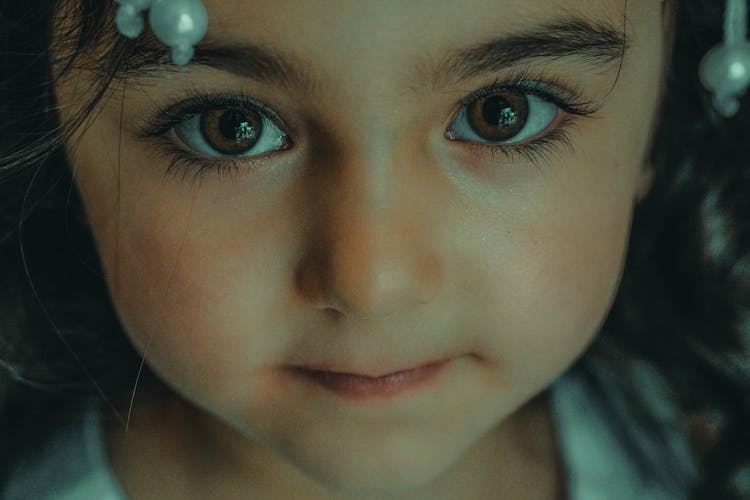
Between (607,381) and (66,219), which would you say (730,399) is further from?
(66,219)

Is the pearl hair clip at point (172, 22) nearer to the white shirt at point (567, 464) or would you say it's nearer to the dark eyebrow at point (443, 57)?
the dark eyebrow at point (443, 57)

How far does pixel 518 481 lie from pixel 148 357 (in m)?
0.35

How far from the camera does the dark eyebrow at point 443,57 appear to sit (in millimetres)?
594

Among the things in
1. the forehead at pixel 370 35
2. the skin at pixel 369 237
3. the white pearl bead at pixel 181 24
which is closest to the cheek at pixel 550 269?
the skin at pixel 369 237

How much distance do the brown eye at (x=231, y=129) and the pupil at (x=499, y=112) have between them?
15cm

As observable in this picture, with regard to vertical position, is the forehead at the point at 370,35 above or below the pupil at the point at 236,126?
above

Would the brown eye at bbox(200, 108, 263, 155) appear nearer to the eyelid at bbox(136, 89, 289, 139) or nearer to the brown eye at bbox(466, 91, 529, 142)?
the eyelid at bbox(136, 89, 289, 139)

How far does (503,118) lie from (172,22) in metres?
0.23

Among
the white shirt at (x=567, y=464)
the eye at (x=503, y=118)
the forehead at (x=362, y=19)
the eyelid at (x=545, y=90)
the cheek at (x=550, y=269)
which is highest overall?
the forehead at (x=362, y=19)

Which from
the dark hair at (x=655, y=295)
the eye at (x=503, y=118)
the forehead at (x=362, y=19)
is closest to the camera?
the forehead at (x=362, y=19)

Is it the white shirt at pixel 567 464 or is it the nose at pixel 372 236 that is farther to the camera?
the white shirt at pixel 567 464

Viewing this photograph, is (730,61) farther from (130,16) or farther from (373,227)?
(130,16)

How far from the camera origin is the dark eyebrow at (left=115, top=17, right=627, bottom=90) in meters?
0.59

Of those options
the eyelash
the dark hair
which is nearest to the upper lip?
the eyelash
